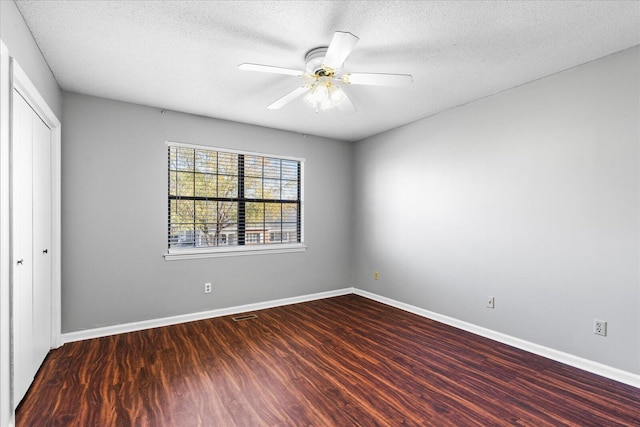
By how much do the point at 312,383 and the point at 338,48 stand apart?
230 cm

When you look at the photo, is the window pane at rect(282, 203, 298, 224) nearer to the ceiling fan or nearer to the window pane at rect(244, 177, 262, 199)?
the window pane at rect(244, 177, 262, 199)

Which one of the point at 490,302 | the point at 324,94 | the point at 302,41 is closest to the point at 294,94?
the point at 324,94

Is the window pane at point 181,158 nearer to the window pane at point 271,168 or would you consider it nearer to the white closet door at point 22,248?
the window pane at point 271,168

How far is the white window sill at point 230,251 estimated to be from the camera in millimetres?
3689

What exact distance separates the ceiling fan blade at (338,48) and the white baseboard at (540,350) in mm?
2946

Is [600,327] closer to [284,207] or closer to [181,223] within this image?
[284,207]

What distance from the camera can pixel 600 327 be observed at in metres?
2.48

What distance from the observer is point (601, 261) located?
8.20 ft

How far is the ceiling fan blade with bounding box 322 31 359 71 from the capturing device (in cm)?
176

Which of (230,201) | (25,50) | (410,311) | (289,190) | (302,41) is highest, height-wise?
(302,41)

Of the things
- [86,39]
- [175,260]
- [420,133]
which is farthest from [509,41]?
[175,260]

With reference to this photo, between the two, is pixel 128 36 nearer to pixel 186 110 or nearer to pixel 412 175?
pixel 186 110

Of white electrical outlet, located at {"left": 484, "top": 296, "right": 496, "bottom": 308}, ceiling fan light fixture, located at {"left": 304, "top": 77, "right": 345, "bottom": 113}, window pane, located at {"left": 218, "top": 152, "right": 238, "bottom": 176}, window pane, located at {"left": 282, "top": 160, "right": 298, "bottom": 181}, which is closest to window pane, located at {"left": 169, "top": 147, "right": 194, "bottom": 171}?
window pane, located at {"left": 218, "top": 152, "right": 238, "bottom": 176}

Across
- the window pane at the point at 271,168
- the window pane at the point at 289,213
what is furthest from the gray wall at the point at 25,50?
the window pane at the point at 289,213
